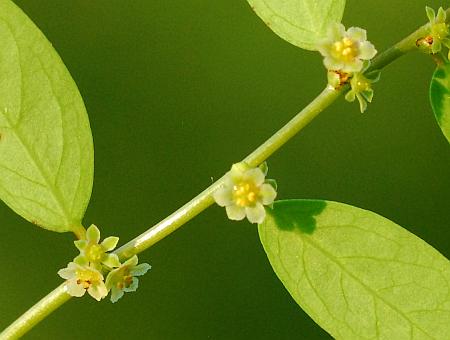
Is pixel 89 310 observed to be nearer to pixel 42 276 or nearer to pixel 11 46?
pixel 42 276

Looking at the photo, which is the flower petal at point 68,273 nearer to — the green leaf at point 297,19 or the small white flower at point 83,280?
the small white flower at point 83,280

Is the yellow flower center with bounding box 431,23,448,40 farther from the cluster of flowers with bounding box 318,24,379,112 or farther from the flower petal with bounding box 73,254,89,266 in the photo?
the flower petal with bounding box 73,254,89,266

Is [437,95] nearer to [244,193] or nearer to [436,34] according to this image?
[436,34]

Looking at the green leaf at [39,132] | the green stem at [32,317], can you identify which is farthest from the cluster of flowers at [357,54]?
the green stem at [32,317]

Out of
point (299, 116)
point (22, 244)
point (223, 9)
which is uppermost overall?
point (223, 9)

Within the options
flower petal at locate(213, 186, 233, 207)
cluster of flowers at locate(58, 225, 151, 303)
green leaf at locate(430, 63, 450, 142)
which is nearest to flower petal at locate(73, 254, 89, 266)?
cluster of flowers at locate(58, 225, 151, 303)

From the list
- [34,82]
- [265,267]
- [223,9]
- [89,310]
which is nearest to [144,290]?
[89,310]
